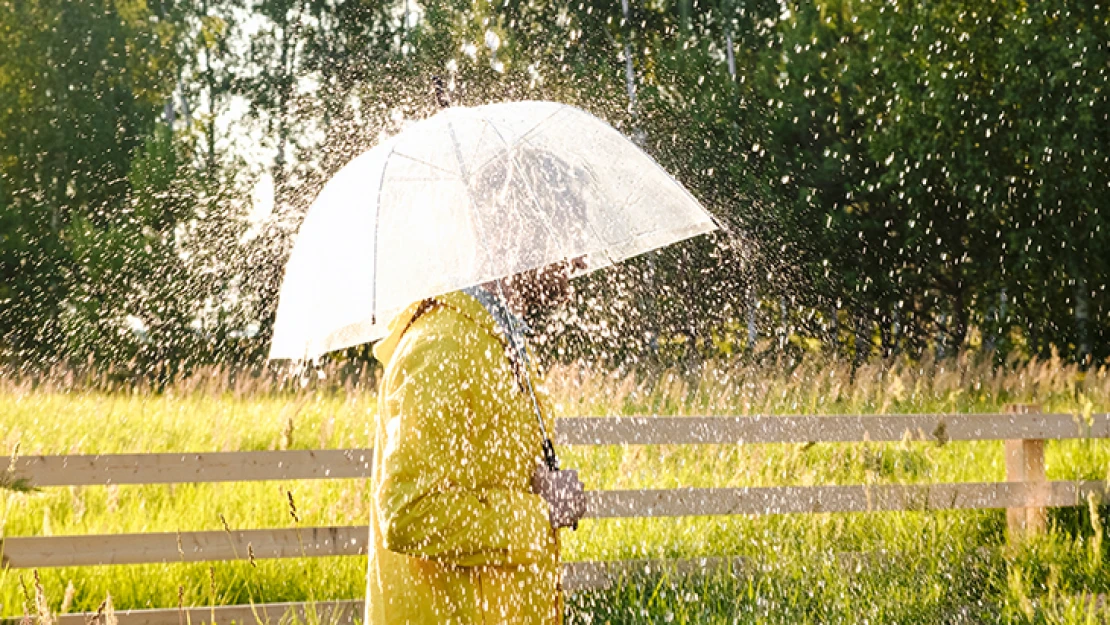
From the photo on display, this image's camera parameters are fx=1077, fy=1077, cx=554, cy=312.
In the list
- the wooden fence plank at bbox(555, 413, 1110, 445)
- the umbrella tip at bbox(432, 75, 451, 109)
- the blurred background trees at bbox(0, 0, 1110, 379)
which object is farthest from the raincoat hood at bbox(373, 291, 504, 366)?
the blurred background trees at bbox(0, 0, 1110, 379)

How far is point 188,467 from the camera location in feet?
17.6

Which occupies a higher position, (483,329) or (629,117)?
(629,117)

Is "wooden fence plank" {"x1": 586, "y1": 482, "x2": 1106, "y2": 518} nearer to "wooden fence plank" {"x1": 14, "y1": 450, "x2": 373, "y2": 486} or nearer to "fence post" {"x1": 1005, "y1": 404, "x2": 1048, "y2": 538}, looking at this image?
"fence post" {"x1": 1005, "y1": 404, "x2": 1048, "y2": 538}

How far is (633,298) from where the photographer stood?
71.8 feet

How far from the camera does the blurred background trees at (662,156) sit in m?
18.1

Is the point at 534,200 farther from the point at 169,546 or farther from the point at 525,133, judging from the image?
the point at 169,546

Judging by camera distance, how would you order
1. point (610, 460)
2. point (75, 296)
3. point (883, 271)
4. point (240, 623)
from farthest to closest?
point (75, 296) → point (883, 271) → point (610, 460) → point (240, 623)

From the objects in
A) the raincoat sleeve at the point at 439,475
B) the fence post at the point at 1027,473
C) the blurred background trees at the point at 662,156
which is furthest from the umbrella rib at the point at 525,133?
the blurred background trees at the point at 662,156

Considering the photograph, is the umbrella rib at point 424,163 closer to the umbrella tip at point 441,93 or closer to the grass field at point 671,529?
the umbrella tip at point 441,93

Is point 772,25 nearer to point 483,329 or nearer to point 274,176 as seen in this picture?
point 274,176

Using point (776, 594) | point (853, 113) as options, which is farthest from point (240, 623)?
point (853, 113)

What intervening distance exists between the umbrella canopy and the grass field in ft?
5.32

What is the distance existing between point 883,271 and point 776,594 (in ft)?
54.1

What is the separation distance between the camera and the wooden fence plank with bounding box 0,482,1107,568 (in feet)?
17.4
